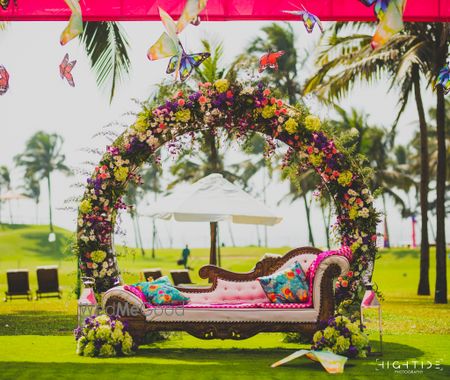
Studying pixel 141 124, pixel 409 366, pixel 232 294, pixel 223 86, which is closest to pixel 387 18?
pixel 409 366

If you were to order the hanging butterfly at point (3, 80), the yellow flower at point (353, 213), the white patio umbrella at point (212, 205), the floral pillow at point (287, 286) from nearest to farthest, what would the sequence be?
the hanging butterfly at point (3, 80), the floral pillow at point (287, 286), the yellow flower at point (353, 213), the white patio umbrella at point (212, 205)

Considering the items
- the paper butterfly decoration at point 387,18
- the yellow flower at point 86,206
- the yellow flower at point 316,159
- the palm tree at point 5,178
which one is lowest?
the yellow flower at point 86,206

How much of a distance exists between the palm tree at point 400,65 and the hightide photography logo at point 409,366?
9552 mm

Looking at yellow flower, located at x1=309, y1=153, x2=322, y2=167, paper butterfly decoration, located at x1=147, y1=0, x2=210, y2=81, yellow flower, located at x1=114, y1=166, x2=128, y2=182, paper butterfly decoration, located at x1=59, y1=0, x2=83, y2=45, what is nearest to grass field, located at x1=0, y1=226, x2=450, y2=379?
yellow flower, located at x1=114, y1=166, x2=128, y2=182

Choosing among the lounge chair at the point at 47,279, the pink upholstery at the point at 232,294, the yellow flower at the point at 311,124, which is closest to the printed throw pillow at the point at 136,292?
the pink upholstery at the point at 232,294

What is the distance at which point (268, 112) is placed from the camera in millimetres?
9344

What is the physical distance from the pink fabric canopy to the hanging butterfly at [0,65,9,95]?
469 millimetres

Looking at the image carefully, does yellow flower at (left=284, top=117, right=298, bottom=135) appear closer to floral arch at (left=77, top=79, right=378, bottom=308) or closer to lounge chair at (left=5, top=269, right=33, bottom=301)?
floral arch at (left=77, top=79, right=378, bottom=308)

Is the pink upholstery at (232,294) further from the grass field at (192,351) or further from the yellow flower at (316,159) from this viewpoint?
the yellow flower at (316,159)

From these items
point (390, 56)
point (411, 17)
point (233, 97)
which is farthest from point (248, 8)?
point (390, 56)

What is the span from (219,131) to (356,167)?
1.71 m

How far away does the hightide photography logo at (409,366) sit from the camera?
7.21 meters

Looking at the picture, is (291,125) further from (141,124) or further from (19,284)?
(19,284)

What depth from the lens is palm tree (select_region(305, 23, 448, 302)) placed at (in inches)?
673
